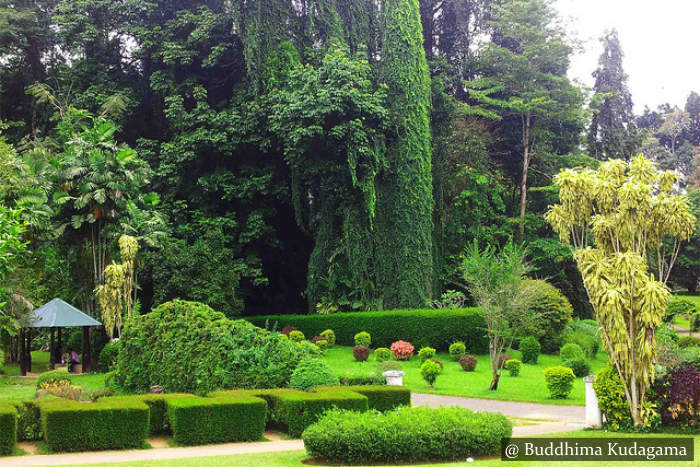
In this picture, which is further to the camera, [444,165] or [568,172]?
[444,165]

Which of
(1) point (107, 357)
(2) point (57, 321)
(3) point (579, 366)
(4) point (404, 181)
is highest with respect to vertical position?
(4) point (404, 181)

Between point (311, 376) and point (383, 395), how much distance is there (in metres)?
1.78

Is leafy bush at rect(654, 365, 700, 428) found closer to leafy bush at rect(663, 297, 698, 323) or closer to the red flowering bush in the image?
the red flowering bush

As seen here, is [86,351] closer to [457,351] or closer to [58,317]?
[58,317]

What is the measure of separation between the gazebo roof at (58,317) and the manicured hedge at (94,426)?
48.5 feet

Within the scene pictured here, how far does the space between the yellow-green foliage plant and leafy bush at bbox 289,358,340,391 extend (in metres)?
5.99

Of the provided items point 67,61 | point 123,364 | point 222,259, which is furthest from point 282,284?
point 123,364

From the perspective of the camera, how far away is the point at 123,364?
57.8 feet

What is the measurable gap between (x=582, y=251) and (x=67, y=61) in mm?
38256

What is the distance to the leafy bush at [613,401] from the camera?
13359 mm

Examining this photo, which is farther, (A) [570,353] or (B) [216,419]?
(A) [570,353]

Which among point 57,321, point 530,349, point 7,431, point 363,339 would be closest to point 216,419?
point 7,431

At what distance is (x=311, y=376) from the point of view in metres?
15.1

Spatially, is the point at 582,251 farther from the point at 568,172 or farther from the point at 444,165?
the point at 444,165
